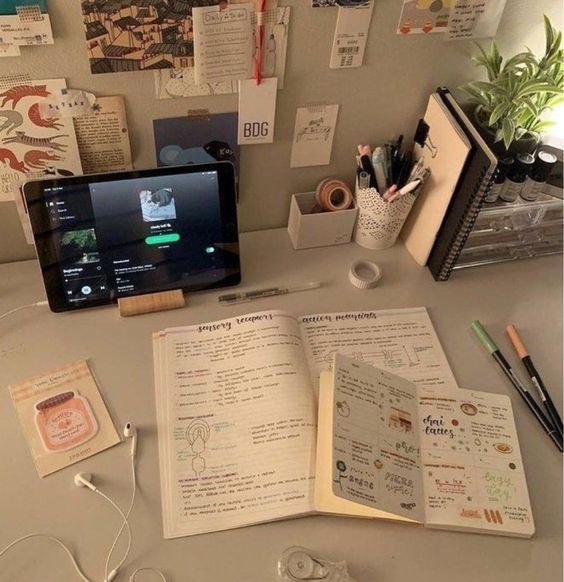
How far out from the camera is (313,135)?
3.02 feet

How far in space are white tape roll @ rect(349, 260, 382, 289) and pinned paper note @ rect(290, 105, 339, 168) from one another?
0.18m

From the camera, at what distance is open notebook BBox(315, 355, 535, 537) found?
68 centimetres

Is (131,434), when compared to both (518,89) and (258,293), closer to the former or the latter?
(258,293)

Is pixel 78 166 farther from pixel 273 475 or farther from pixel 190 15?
pixel 273 475

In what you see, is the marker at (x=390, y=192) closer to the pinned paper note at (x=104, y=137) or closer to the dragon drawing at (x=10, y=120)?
the pinned paper note at (x=104, y=137)

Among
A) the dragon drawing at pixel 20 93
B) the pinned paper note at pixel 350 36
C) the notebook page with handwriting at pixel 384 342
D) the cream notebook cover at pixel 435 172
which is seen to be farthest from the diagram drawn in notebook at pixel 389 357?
the dragon drawing at pixel 20 93

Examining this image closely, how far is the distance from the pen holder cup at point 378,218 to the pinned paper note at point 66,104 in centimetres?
43

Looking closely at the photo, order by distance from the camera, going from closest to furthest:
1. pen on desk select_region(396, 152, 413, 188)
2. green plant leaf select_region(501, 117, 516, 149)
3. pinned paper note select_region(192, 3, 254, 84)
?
pinned paper note select_region(192, 3, 254, 84) → green plant leaf select_region(501, 117, 516, 149) → pen on desk select_region(396, 152, 413, 188)

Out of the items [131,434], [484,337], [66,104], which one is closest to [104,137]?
[66,104]

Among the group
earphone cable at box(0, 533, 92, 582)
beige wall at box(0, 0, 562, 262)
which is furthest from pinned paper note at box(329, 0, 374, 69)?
earphone cable at box(0, 533, 92, 582)

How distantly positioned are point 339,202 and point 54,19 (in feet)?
1.67

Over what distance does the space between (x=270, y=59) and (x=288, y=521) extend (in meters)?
0.61

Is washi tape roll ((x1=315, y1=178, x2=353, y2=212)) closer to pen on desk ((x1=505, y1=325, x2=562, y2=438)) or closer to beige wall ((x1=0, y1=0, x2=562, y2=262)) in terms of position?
beige wall ((x1=0, y1=0, x2=562, y2=262))

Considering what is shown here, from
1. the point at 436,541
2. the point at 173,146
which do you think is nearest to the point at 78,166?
the point at 173,146
